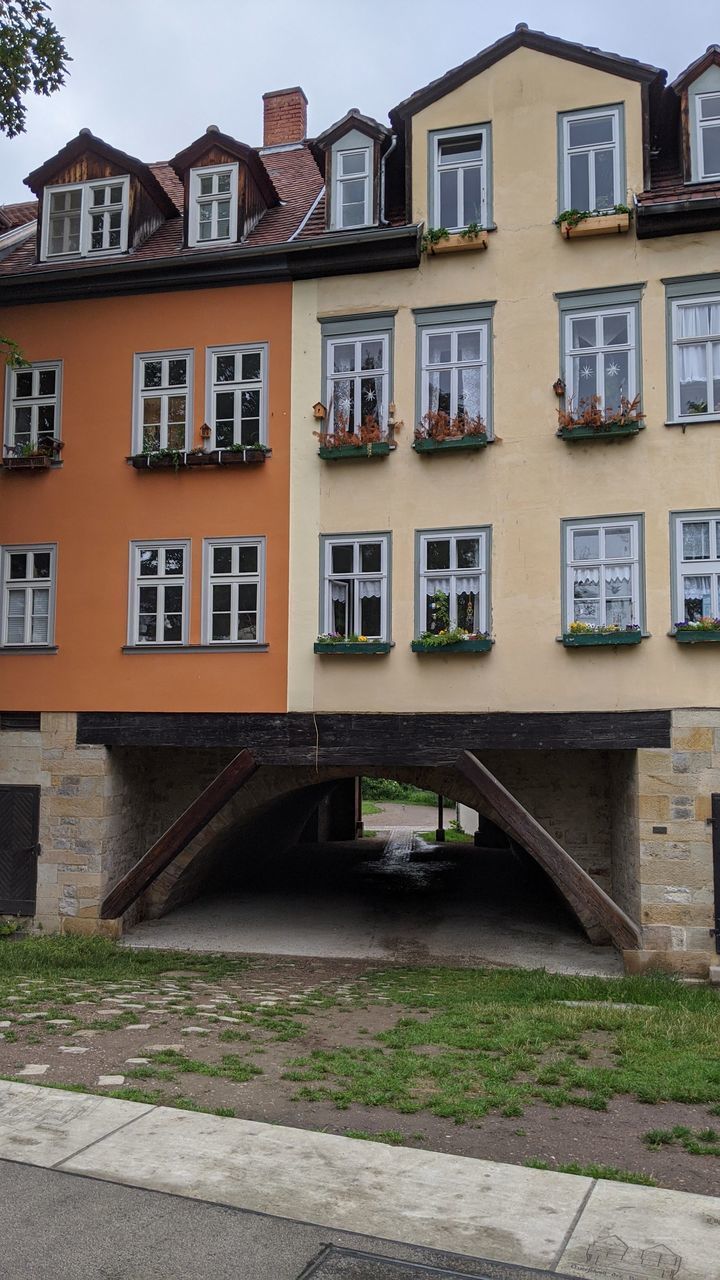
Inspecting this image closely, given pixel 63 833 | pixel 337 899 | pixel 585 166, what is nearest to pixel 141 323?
pixel 585 166

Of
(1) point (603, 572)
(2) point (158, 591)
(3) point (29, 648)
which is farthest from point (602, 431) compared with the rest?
(3) point (29, 648)

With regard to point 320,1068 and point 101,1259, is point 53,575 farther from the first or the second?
point 101,1259

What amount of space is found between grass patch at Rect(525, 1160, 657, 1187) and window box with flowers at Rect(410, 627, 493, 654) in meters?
7.44

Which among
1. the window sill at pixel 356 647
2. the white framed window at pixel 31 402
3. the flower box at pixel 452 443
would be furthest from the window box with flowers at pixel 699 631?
the white framed window at pixel 31 402

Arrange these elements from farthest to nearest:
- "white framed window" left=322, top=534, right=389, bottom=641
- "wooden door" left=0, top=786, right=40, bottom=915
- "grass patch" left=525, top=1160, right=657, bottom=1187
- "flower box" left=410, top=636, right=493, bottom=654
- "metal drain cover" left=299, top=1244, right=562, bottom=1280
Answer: "wooden door" left=0, top=786, right=40, bottom=915
"white framed window" left=322, top=534, right=389, bottom=641
"flower box" left=410, top=636, right=493, bottom=654
"grass patch" left=525, top=1160, right=657, bottom=1187
"metal drain cover" left=299, top=1244, right=562, bottom=1280

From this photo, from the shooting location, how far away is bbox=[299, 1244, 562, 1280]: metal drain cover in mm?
4523

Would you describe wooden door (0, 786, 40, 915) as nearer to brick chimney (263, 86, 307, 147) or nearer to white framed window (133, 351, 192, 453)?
white framed window (133, 351, 192, 453)

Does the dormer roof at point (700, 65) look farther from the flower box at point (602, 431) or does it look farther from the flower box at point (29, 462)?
the flower box at point (29, 462)

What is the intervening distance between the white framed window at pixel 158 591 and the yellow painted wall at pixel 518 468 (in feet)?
5.46

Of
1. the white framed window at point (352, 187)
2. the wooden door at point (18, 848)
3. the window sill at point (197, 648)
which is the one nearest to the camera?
the window sill at point (197, 648)

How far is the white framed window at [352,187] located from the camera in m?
14.1

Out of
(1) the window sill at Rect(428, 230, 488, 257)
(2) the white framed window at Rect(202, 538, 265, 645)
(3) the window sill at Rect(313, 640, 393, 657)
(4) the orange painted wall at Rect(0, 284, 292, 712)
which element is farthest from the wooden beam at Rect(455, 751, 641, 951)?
(1) the window sill at Rect(428, 230, 488, 257)

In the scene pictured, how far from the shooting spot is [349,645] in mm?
13133

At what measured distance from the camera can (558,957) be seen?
13.3 meters
